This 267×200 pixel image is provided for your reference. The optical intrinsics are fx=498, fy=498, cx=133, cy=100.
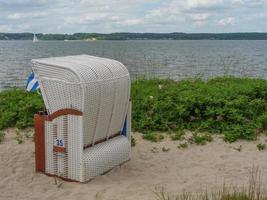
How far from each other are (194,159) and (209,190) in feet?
4.79

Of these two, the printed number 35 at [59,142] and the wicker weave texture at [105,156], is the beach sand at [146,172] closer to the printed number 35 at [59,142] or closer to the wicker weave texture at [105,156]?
the wicker weave texture at [105,156]

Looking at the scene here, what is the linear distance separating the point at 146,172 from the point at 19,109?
3.32 meters

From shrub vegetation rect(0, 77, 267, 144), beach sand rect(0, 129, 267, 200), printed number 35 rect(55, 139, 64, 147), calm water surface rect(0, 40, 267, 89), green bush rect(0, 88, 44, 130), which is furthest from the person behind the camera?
calm water surface rect(0, 40, 267, 89)

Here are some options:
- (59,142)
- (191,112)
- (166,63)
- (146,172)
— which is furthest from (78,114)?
(166,63)

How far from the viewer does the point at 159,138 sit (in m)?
8.09

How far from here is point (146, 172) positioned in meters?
6.66

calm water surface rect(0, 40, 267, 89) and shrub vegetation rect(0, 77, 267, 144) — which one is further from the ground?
shrub vegetation rect(0, 77, 267, 144)

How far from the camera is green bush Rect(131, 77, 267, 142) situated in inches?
332

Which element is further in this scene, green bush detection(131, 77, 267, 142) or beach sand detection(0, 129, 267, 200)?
green bush detection(131, 77, 267, 142)

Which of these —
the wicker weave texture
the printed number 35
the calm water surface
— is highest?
the printed number 35

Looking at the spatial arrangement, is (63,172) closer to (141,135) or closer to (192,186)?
(192,186)

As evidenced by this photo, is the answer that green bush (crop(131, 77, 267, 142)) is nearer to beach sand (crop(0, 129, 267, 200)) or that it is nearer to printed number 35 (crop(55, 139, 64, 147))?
beach sand (crop(0, 129, 267, 200))

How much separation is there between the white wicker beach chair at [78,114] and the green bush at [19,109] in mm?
2390

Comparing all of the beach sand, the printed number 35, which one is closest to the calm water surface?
the beach sand
